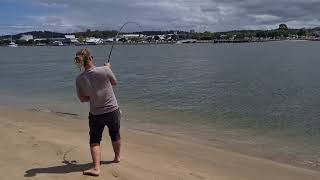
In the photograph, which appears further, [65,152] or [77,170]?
[65,152]

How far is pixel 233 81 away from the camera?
35.4 m

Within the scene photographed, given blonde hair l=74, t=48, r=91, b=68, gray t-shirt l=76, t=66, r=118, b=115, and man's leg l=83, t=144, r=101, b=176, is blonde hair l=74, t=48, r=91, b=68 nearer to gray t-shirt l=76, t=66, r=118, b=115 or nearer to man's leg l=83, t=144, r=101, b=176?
gray t-shirt l=76, t=66, r=118, b=115

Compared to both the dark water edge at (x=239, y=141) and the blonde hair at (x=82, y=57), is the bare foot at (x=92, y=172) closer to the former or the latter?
the blonde hair at (x=82, y=57)

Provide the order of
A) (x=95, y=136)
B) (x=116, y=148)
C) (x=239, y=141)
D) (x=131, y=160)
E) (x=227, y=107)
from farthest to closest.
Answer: (x=227, y=107) < (x=239, y=141) < (x=131, y=160) < (x=116, y=148) < (x=95, y=136)

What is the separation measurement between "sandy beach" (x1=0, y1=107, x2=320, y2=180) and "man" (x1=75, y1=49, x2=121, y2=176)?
1.67 ft

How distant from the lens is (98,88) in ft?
25.8

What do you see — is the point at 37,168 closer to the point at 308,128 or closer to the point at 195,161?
the point at 195,161

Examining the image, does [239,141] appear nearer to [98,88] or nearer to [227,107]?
[98,88]

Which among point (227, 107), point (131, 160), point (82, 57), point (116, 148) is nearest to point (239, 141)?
point (131, 160)

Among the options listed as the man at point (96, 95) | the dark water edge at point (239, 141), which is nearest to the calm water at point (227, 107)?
the dark water edge at point (239, 141)

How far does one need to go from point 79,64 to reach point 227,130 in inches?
338

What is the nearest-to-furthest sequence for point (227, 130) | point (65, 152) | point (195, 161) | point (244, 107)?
point (65, 152)
point (195, 161)
point (227, 130)
point (244, 107)

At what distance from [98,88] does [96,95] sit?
11cm

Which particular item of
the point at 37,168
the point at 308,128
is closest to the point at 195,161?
the point at 37,168
